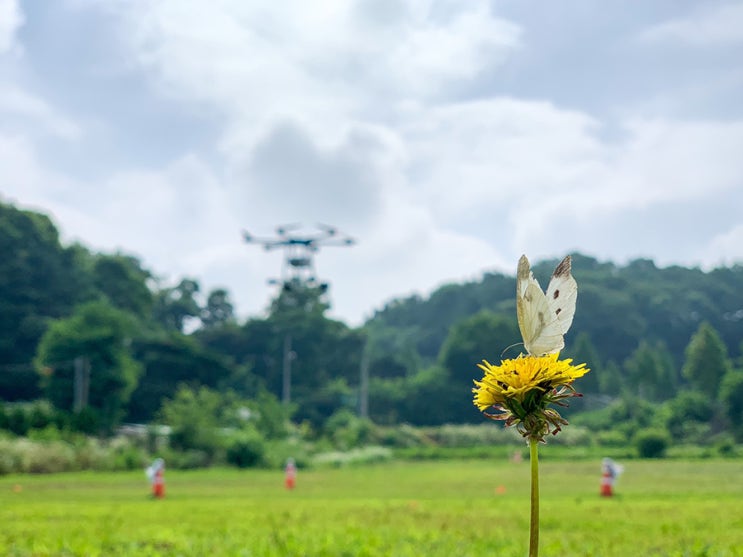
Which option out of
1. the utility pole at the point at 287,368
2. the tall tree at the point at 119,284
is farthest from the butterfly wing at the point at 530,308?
the tall tree at the point at 119,284

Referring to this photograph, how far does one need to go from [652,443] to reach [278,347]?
30.1 m

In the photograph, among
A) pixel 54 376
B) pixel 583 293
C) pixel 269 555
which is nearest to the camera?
pixel 269 555

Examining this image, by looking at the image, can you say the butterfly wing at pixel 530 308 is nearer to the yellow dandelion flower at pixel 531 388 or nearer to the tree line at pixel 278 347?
the yellow dandelion flower at pixel 531 388

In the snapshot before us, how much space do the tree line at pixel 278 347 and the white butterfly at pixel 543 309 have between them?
92.4 ft

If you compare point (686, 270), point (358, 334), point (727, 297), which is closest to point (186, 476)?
point (358, 334)

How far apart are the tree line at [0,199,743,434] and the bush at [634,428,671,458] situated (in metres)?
9.57

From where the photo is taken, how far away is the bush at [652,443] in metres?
30.4

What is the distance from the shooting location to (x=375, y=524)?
836 cm

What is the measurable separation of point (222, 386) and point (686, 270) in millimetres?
60351

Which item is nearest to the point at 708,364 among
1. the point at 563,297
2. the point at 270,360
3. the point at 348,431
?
the point at 348,431

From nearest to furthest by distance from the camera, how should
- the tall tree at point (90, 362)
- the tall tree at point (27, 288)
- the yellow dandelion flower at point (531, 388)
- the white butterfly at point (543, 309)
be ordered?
1. the yellow dandelion flower at point (531, 388)
2. the white butterfly at point (543, 309)
3. the tall tree at point (90, 362)
4. the tall tree at point (27, 288)

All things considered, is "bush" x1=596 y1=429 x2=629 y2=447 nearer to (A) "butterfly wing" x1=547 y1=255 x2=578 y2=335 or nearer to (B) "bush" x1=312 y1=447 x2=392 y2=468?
(B) "bush" x1=312 y1=447 x2=392 y2=468

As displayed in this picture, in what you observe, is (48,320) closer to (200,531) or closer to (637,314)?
(200,531)

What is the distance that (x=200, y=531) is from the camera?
757 cm
